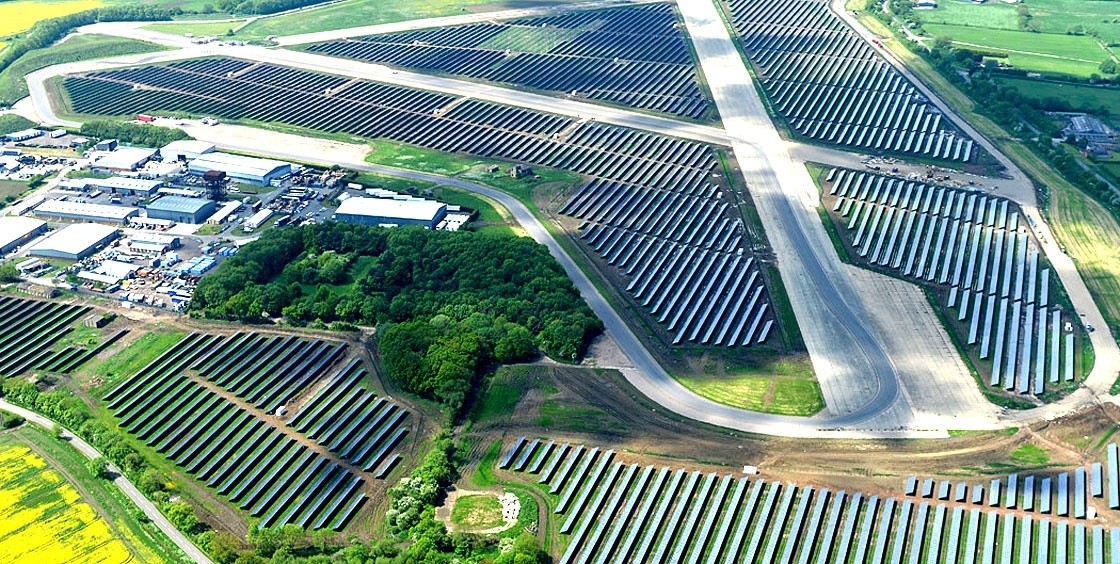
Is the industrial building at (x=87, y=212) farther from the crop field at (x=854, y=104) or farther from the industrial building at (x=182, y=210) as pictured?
the crop field at (x=854, y=104)

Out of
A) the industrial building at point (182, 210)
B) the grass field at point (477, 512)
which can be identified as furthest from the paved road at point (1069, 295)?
the industrial building at point (182, 210)

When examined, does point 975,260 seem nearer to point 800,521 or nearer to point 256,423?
point 800,521

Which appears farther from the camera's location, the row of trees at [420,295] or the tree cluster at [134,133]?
the tree cluster at [134,133]

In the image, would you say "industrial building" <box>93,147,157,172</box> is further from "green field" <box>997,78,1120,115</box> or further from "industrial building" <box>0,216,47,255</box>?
"green field" <box>997,78,1120,115</box>

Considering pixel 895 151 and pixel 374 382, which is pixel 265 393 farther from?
pixel 895 151

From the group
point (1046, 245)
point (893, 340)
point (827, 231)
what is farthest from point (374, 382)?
point (1046, 245)

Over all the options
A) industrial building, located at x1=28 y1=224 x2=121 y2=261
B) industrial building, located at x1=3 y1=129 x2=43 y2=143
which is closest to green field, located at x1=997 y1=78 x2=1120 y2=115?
industrial building, located at x1=28 y1=224 x2=121 y2=261

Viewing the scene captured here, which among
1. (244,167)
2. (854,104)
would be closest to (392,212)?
(244,167)
